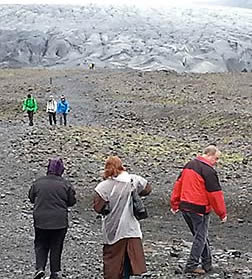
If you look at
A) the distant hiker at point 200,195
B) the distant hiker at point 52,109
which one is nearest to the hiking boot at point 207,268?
the distant hiker at point 200,195

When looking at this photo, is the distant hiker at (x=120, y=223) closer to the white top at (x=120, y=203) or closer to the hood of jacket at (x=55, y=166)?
the white top at (x=120, y=203)

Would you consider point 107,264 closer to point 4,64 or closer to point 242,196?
point 242,196

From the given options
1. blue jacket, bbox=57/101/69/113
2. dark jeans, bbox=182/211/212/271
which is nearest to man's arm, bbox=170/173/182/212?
dark jeans, bbox=182/211/212/271

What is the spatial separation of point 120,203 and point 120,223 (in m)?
0.21

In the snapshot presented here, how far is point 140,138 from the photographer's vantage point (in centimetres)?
2238

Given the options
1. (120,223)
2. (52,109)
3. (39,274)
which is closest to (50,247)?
(39,274)

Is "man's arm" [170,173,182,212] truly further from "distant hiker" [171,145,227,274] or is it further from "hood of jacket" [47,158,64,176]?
"hood of jacket" [47,158,64,176]

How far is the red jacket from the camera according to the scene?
26.1 ft

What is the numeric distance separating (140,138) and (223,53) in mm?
43948

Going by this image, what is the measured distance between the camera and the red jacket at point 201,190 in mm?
7961

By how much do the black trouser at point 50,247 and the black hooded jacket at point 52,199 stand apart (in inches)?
5.8

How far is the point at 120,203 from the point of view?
726 cm

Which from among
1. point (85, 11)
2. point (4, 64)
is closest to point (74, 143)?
point (4, 64)

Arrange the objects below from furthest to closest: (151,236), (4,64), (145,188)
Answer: (4,64) → (151,236) → (145,188)
